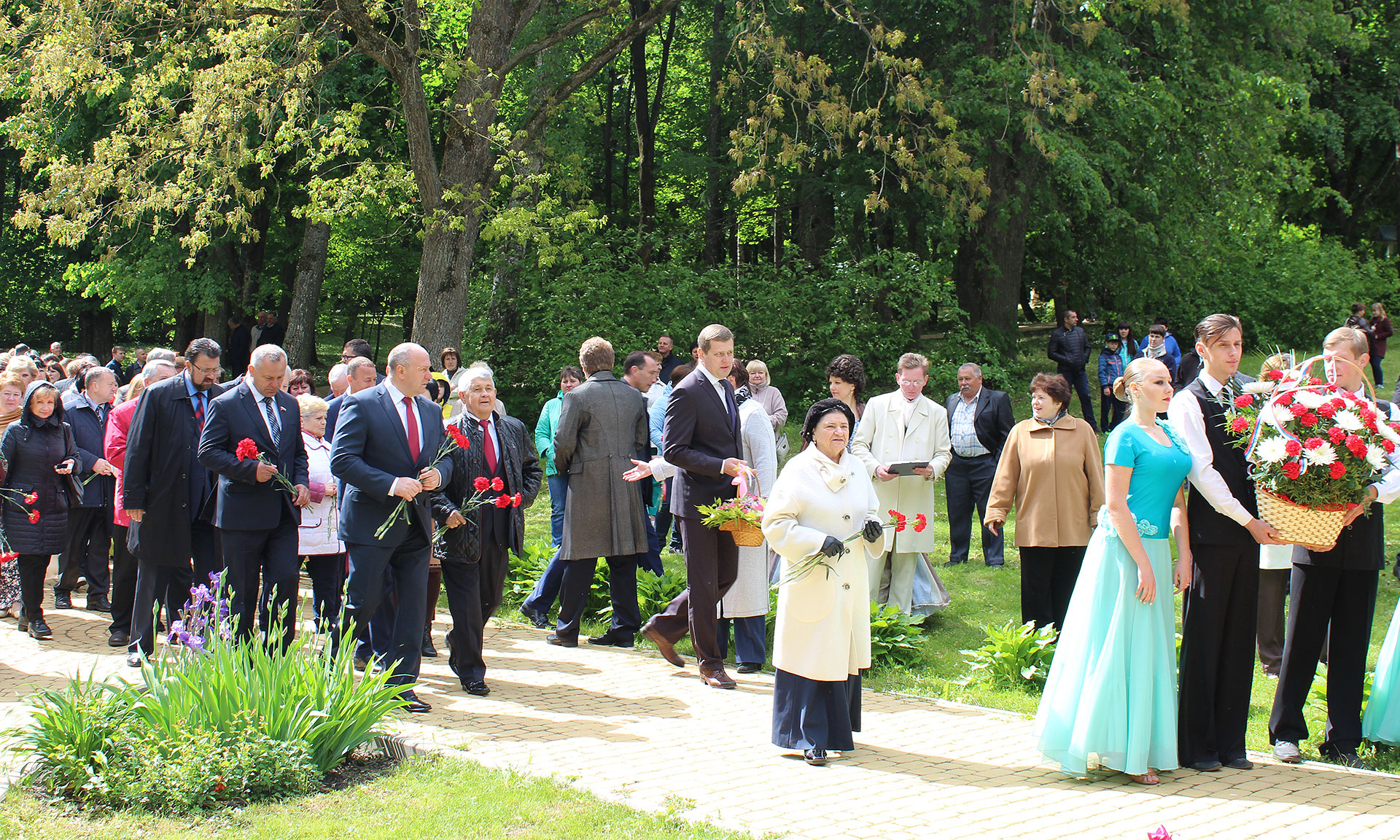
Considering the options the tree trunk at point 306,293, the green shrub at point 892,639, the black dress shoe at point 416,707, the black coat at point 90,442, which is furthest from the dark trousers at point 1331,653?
the tree trunk at point 306,293

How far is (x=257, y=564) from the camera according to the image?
7.38 meters

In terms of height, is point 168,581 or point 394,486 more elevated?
point 394,486

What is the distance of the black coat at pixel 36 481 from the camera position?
8977 mm

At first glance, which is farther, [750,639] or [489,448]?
[750,639]

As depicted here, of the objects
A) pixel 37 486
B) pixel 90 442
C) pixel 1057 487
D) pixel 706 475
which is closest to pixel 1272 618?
pixel 1057 487

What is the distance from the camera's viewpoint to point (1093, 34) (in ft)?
46.9

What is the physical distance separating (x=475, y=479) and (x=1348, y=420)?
4.78 metres

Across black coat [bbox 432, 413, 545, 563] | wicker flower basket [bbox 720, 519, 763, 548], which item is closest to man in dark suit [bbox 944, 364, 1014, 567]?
black coat [bbox 432, 413, 545, 563]

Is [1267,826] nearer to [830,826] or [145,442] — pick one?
[830,826]

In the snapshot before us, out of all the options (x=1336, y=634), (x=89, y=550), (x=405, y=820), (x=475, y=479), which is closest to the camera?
(x=405, y=820)

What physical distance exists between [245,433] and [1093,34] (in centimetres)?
1127

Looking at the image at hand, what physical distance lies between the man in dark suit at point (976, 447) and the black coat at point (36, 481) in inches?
298

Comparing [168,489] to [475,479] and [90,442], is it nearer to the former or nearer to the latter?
[475,479]

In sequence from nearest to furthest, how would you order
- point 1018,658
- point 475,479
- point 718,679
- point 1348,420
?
point 1348,420 < point 475,479 < point 718,679 < point 1018,658
